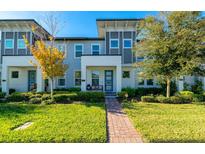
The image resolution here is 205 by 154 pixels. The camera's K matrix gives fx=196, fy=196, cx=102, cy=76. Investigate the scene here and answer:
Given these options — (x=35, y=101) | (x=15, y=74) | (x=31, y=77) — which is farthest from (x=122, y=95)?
(x=15, y=74)

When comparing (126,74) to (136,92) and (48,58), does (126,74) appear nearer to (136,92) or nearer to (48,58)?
(136,92)

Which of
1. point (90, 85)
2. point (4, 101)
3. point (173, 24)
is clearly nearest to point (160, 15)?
point (173, 24)

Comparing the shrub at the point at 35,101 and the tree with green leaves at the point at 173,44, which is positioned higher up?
the tree with green leaves at the point at 173,44

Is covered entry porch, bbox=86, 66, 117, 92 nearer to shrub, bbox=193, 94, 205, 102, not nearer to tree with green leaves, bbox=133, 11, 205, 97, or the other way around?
tree with green leaves, bbox=133, 11, 205, 97

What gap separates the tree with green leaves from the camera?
1329 cm

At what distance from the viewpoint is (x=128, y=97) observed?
15578mm

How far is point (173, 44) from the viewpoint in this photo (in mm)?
13562

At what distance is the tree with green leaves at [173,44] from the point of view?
13.3 metres

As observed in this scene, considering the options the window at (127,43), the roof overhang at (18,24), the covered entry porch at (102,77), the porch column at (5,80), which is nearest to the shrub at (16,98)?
the porch column at (5,80)

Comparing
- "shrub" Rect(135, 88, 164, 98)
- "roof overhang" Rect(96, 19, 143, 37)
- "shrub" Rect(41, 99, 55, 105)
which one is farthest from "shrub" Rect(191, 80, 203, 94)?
"shrub" Rect(41, 99, 55, 105)

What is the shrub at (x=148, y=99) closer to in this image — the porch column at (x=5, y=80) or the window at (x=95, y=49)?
the window at (x=95, y=49)
